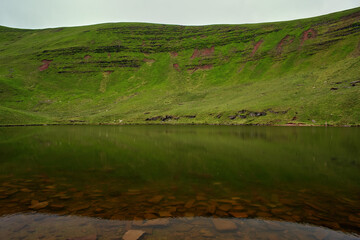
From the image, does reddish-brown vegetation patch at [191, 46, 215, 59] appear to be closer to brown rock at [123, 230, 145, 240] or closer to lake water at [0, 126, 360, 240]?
lake water at [0, 126, 360, 240]

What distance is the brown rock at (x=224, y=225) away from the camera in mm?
6859

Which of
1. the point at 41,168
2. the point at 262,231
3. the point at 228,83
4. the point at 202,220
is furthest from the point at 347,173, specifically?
the point at 228,83

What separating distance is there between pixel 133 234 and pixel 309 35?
138 meters

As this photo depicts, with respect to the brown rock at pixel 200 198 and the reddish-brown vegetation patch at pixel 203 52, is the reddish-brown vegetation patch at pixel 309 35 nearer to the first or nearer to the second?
the reddish-brown vegetation patch at pixel 203 52

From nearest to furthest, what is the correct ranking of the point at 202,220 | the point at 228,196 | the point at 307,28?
the point at 202,220 → the point at 228,196 → the point at 307,28

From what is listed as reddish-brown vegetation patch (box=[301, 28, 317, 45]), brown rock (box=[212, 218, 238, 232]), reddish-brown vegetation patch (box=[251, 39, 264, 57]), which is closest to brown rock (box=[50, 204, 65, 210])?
brown rock (box=[212, 218, 238, 232])

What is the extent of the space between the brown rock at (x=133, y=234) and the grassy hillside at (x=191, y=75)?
5691cm

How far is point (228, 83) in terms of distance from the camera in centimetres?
10750

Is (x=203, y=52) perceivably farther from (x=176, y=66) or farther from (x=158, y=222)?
(x=158, y=222)

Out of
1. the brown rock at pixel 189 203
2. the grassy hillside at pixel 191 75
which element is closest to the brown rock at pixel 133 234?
the brown rock at pixel 189 203

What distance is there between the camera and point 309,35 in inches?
4528

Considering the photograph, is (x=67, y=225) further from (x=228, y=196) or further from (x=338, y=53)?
(x=338, y=53)

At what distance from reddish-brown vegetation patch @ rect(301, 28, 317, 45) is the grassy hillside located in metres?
0.51

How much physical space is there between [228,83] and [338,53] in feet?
154
